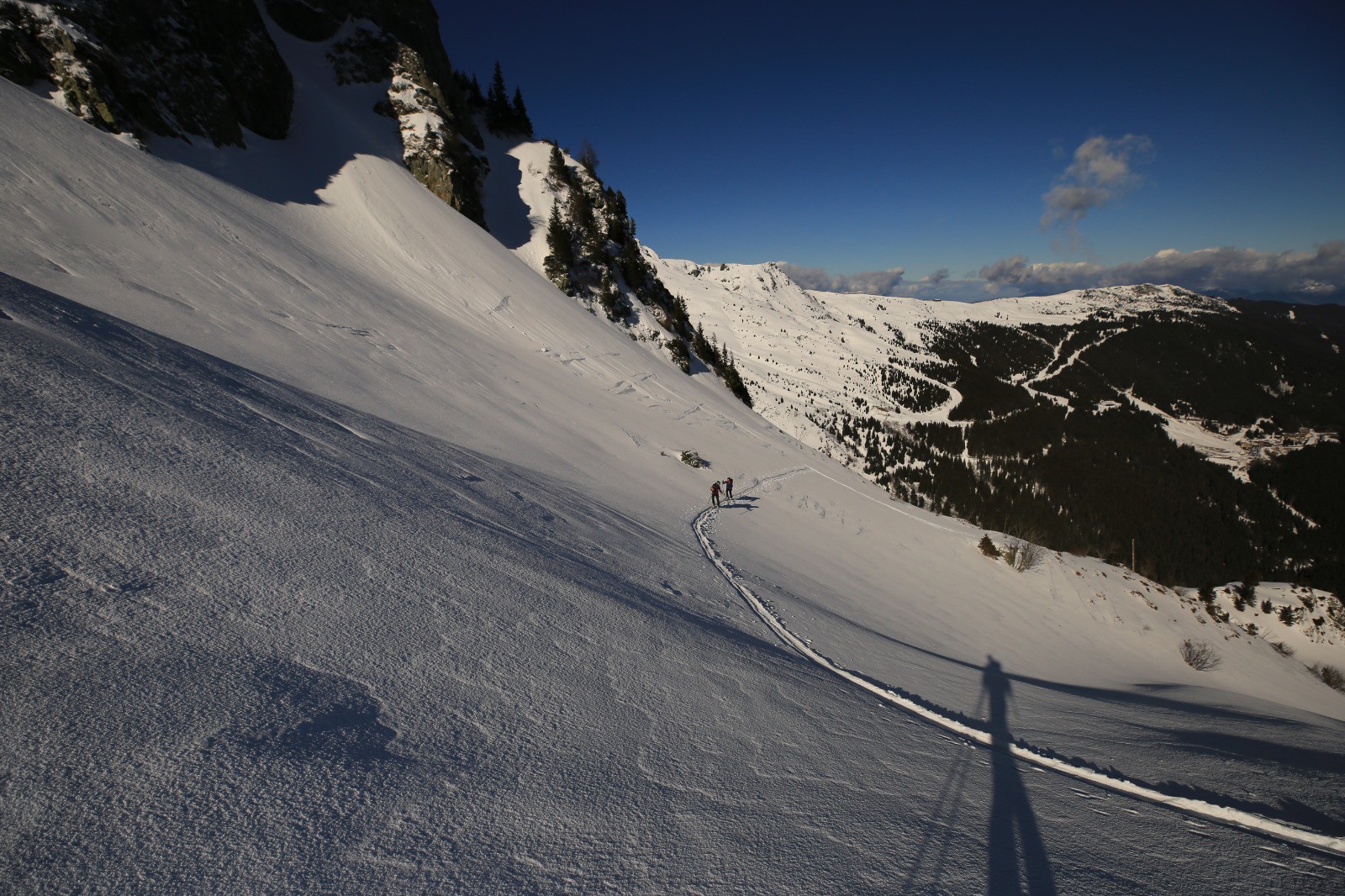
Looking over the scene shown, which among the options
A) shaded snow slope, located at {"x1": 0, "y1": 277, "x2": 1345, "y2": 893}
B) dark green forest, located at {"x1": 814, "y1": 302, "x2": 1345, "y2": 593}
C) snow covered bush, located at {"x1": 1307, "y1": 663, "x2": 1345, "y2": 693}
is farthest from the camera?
dark green forest, located at {"x1": 814, "y1": 302, "x2": 1345, "y2": 593}

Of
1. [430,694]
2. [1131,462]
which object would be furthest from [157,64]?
[1131,462]

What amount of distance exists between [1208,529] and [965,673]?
11415 centimetres

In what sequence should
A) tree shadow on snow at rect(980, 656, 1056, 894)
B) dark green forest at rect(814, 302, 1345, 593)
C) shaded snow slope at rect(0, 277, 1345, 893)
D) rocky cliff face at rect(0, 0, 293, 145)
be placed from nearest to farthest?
shaded snow slope at rect(0, 277, 1345, 893), tree shadow on snow at rect(980, 656, 1056, 894), rocky cliff face at rect(0, 0, 293, 145), dark green forest at rect(814, 302, 1345, 593)

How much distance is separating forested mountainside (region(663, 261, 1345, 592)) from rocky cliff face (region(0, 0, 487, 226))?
5830 centimetres

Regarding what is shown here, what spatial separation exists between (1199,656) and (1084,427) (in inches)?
5093

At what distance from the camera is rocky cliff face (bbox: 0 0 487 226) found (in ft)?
62.7

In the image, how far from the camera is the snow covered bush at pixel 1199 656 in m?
19.0

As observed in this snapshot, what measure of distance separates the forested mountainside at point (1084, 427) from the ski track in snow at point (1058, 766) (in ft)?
126

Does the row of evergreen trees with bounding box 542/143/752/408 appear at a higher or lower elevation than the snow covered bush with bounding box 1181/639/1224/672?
higher

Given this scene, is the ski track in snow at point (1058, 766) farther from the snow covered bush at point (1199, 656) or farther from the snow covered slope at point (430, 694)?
the snow covered bush at point (1199, 656)

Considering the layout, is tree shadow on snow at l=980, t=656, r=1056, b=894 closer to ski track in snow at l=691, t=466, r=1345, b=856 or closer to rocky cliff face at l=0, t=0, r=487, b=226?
ski track in snow at l=691, t=466, r=1345, b=856

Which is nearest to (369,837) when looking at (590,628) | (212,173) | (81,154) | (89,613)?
(89,613)

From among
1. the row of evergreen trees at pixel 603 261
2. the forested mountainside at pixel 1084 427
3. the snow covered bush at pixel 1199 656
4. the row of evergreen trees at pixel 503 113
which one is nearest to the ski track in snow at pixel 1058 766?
the snow covered bush at pixel 1199 656

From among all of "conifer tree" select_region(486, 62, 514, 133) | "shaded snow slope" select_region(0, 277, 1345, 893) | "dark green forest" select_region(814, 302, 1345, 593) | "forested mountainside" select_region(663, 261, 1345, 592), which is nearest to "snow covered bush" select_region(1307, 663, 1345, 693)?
"dark green forest" select_region(814, 302, 1345, 593)
